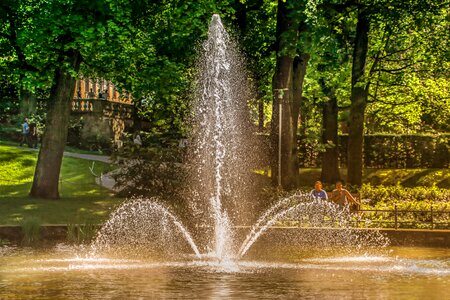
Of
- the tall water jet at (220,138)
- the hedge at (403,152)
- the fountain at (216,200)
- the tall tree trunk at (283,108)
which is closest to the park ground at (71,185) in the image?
the fountain at (216,200)

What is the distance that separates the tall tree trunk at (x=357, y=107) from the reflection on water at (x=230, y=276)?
1842 cm

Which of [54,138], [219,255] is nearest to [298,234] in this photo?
[219,255]

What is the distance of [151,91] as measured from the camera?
36500 mm

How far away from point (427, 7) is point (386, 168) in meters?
20.8

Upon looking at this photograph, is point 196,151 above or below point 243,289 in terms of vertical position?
above

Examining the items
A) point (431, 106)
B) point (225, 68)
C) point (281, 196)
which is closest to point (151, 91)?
point (225, 68)

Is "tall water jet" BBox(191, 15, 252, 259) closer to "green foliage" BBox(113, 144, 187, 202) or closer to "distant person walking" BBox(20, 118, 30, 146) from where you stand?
"green foliage" BBox(113, 144, 187, 202)

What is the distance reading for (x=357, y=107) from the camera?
1708 inches

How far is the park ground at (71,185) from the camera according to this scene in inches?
1208

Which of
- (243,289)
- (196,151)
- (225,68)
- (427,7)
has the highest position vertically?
(427,7)

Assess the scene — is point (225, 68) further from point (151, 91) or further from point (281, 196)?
point (281, 196)

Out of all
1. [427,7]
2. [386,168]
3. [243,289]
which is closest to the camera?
[243,289]

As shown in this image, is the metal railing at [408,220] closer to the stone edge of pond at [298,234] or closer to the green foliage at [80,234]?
the stone edge of pond at [298,234]

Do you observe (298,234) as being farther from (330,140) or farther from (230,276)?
(330,140)
